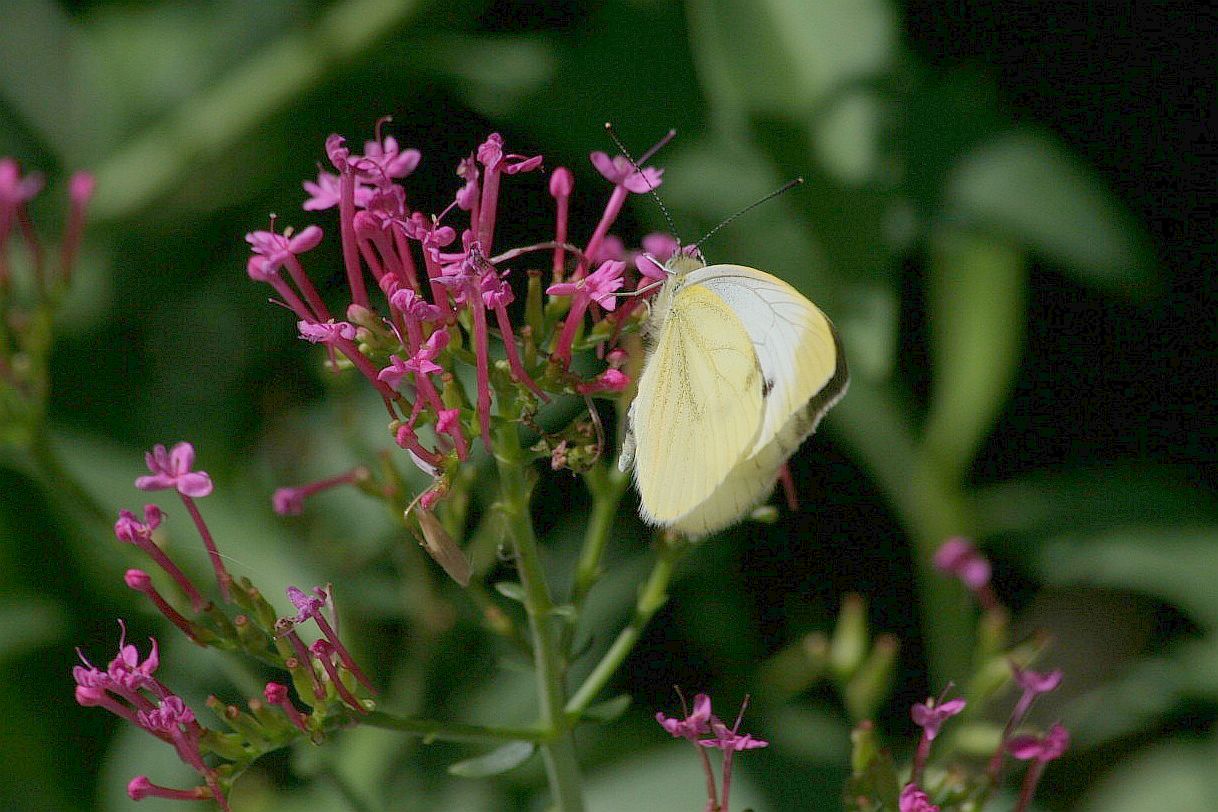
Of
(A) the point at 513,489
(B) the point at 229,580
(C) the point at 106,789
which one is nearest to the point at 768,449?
(A) the point at 513,489

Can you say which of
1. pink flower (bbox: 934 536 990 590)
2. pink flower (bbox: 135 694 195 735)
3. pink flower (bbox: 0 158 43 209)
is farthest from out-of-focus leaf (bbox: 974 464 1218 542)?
pink flower (bbox: 0 158 43 209)

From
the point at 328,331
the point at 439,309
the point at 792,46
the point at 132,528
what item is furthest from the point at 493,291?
the point at 792,46

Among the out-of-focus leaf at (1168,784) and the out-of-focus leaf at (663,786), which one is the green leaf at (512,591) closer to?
the out-of-focus leaf at (663,786)

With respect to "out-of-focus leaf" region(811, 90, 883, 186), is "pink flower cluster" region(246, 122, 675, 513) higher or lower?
higher

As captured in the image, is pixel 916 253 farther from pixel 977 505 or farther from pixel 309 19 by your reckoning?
pixel 309 19

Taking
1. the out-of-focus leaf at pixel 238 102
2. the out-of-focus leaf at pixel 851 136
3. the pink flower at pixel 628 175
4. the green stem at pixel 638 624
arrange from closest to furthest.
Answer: the green stem at pixel 638 624 → the pink flower at pixel 628 175 → the out-of-focus leaf at pixel 851 136 → the out-of-focus leaf at pixel 238 102

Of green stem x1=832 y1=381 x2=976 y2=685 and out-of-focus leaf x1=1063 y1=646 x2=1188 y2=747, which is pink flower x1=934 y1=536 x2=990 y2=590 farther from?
out-of-focus leaf x1=1063 y1=646 x2=1188 y2=747

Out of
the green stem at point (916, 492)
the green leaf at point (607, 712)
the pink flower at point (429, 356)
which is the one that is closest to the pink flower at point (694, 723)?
the green leaf at point (607, 712)
